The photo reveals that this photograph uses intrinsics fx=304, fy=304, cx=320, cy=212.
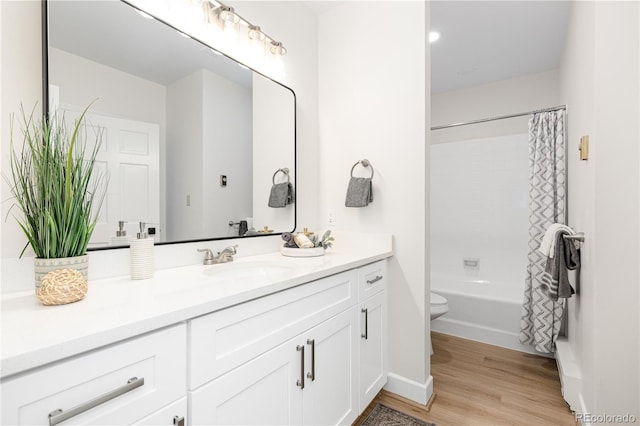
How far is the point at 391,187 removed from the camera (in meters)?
1.89

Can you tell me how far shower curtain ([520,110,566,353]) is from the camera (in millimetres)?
2275

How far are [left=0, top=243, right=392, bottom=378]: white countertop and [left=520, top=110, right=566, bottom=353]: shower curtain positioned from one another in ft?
6.42

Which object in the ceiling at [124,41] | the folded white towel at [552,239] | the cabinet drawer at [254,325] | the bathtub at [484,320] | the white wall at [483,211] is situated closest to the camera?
the cabinet drawer at [254,325]

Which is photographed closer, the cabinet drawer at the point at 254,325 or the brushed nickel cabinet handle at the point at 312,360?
the cabinet drawer at the point at 254,325

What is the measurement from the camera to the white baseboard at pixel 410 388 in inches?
69.8

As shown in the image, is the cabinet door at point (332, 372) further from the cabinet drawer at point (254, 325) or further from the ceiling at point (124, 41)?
the ceiling at point (124, 41)

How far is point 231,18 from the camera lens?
5.10 feet

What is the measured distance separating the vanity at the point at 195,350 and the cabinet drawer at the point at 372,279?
39mm

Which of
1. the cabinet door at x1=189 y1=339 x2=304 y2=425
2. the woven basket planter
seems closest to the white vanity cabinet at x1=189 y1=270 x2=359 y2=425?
the cabinet door at x1=189 y1=339 x2=304 y2=425

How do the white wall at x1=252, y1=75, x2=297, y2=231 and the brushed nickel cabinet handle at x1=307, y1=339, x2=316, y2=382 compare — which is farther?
the white wall at x1=252, y1=75, x2=297, y2=231

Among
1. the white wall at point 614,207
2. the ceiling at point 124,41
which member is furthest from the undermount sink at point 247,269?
the white wall at point 614,207

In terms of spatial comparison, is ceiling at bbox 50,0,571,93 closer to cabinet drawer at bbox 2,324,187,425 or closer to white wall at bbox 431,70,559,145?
white wall at bbox 431,70,559,145

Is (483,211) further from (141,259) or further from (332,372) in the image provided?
(141,259)

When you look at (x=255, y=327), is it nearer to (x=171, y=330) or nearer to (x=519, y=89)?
(x=171, y=330)
